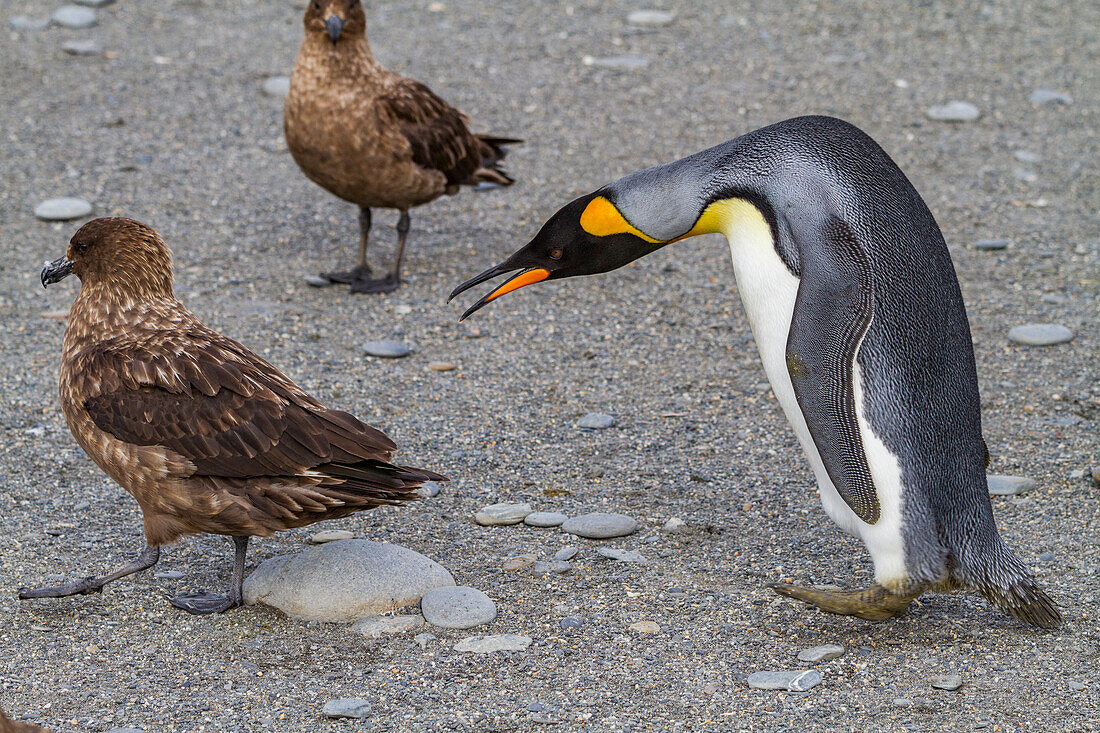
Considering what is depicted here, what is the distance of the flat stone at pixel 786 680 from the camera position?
4.09 meters

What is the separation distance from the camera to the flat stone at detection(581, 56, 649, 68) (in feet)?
34.1

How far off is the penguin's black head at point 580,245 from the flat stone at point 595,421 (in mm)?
1430

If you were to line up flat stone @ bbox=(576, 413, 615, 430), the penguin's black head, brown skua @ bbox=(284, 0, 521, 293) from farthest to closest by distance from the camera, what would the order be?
brown skua @ bbox=(284, 0, 521, 293) → flat stone @ bbox=(576, 413, 615, 430) → the penguin's black head

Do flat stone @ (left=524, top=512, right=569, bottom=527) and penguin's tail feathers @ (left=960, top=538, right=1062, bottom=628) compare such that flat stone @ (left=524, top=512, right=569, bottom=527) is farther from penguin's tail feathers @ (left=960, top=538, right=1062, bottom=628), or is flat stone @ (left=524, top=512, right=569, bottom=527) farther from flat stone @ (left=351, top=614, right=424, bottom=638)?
penguin's tail feathers @ (left=960, top=538, right=1062, bottom=628)

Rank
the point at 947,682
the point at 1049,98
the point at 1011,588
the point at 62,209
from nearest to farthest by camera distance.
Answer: the point at 947,682 → the point at 1011,588 → the point at 62,209 → the point at 1049,98

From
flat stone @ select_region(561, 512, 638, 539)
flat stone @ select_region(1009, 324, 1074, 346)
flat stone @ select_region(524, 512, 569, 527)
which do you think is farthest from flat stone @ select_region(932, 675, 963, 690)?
flat stone @ select_region(1009, 324, 1074, 346)

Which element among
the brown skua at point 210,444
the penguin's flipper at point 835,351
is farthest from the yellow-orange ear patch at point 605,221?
the brown skua at point 210,444

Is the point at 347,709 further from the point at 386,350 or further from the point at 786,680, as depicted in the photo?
the point at 386,350

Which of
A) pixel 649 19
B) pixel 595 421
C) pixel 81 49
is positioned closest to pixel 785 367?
pixel 595 421

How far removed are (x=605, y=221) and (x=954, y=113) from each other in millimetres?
5949

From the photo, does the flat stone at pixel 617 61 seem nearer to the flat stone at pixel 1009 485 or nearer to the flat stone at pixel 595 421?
the flat stone at pixel 595 421

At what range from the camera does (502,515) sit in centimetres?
529

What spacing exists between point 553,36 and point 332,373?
5.33 metres

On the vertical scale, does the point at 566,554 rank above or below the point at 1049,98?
below
